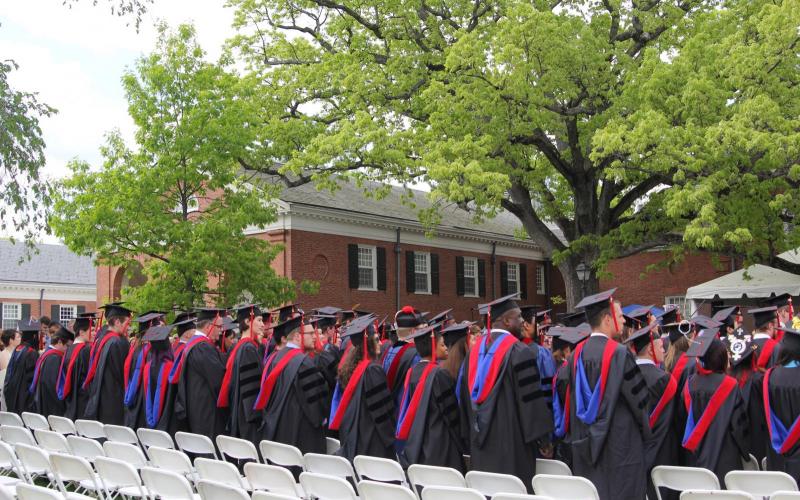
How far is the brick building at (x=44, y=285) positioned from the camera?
39719mm

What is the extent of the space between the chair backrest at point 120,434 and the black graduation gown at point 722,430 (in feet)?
14.7

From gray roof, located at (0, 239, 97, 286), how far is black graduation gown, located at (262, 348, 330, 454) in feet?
121

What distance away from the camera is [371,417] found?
6594 mm

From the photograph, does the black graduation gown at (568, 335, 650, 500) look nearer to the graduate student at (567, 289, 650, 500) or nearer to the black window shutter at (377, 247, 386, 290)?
the graduate student at (567, 289, 650, 500)

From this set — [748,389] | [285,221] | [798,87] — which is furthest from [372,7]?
[748,389]

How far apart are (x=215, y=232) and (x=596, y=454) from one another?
12.0 meters

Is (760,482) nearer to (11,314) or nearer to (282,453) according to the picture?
(282,453)

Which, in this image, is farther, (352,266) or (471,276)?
(471,276)

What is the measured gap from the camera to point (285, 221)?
2389cm

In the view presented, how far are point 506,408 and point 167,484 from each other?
2.49 meters

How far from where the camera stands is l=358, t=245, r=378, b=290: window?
2645 centimetres

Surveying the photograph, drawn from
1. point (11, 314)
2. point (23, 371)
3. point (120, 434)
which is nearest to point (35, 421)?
point (120, 434)

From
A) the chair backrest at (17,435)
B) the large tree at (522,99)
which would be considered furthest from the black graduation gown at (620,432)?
the large tree at (522,99)

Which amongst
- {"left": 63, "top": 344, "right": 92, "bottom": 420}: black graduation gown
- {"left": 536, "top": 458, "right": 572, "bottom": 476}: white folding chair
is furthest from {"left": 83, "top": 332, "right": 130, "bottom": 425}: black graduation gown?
{"left": 536, "top": 458, "right": 572, "bottom": 476}: white folding chair
